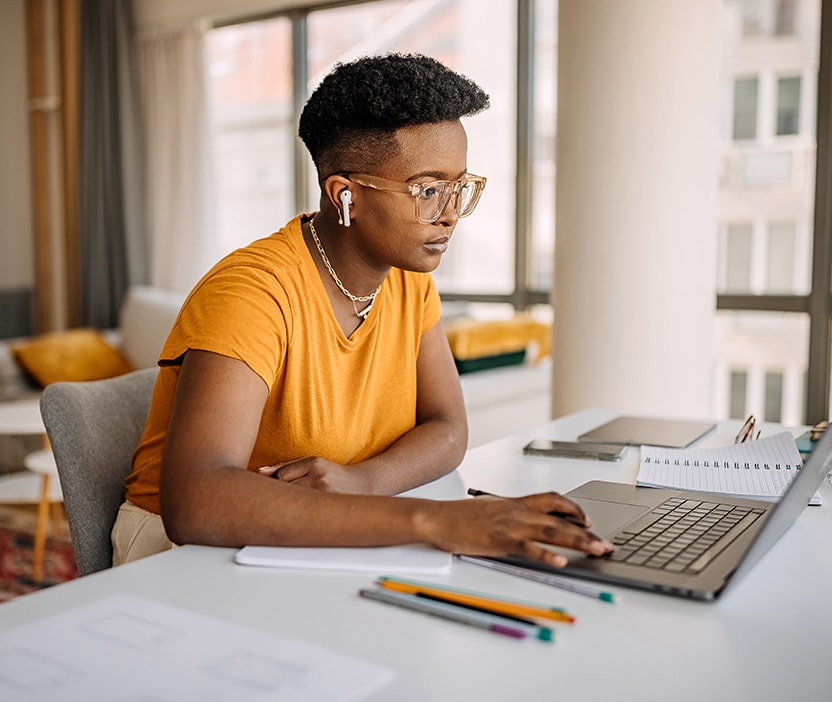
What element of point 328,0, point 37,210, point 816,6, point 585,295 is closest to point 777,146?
point 816,6

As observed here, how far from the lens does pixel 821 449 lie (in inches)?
38.5

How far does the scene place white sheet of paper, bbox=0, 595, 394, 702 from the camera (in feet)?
2.28

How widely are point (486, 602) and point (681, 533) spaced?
0.32m

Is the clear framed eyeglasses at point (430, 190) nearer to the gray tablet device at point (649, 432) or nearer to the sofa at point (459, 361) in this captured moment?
the gray tablet device at point (649, 432)

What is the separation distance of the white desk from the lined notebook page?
0.22 metres

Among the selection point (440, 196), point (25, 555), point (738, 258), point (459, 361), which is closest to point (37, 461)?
point (25, 555)

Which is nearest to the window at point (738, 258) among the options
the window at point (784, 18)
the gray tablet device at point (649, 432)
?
the window at point (784, 18)

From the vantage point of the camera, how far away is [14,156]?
5961 mm

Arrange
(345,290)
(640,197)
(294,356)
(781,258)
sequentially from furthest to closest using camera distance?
(781,258) < (640,197) < (345,290) < (294,356)

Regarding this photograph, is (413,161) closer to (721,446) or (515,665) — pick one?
(721,446)

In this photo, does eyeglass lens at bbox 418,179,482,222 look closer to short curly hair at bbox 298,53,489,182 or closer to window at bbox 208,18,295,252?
short curly hair at bbox 298,53,489,182

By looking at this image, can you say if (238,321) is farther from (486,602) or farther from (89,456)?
(486,602)

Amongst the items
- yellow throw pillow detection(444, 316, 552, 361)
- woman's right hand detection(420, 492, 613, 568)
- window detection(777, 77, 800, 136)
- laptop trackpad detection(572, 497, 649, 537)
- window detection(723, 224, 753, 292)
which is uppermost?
window detection(777, 77, 800, 136)

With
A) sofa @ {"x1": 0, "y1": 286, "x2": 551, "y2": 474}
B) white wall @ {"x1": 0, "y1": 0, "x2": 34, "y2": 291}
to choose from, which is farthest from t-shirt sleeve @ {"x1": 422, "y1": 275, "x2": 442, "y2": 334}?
A: white wall @ {"x1": 0, "y1": 0, "x2": 34, "y2": 291}
